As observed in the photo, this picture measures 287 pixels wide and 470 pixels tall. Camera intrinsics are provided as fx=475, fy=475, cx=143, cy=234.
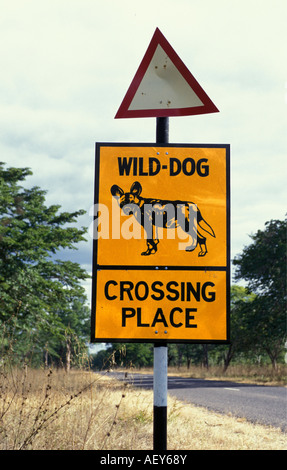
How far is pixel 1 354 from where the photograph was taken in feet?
17.0

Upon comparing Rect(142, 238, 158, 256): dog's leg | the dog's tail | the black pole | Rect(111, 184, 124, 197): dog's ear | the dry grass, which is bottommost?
the dry grass

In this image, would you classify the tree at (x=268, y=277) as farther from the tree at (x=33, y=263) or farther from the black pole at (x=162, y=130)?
the black pole at (x=162, y=130)

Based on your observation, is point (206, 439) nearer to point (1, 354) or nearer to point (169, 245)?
point (1, 354)

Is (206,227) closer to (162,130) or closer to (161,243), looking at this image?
(161,243)

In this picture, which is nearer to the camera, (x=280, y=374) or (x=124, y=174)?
(x=124, y=174)

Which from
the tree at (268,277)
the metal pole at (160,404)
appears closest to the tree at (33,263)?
the tree at (268,277)

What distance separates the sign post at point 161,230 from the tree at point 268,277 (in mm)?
25794

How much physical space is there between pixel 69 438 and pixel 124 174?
10.1 feet

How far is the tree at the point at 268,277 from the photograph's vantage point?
92.8ft

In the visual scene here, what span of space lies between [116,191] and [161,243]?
48 centimetres

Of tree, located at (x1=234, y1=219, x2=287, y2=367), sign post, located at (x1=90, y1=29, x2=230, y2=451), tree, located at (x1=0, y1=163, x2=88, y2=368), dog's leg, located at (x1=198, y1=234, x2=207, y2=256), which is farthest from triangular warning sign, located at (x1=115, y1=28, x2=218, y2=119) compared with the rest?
tree, located at (x1=234, y1=219, x2=287, y2=367)

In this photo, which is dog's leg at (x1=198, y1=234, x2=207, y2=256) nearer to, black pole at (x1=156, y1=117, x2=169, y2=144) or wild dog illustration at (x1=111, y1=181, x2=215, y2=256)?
wild dog illustration at (x1=111, y1=181, x2=215, y2=256)

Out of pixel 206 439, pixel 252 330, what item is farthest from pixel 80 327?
pixel 206 439

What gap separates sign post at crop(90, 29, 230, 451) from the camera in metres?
3.22
